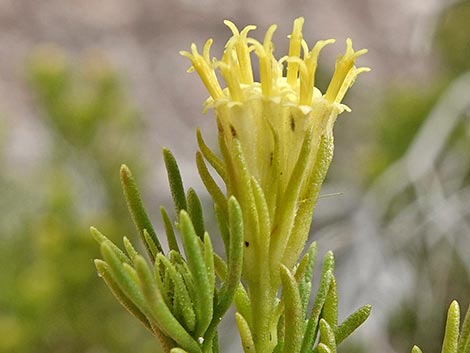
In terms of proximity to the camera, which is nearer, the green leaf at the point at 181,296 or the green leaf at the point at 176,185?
the green leaf at the point at 181,296

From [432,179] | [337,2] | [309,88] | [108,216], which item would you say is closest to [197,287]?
[309,88]

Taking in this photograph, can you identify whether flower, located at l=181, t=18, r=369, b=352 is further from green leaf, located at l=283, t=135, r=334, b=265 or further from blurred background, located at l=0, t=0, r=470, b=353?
blurred background, located at l=0, t=0, r=470, b=353

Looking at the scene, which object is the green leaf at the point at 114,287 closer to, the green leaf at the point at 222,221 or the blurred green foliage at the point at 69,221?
the green leaf at the point at 222,221

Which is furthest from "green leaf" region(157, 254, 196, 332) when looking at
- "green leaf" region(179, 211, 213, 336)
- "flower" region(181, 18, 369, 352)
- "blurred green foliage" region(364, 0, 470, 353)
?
"blurred green foliage" region(364, 0, 470, 353)

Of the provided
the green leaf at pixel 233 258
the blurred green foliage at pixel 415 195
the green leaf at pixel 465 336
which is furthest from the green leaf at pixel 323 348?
the blurred green foliage at pixel 415 195

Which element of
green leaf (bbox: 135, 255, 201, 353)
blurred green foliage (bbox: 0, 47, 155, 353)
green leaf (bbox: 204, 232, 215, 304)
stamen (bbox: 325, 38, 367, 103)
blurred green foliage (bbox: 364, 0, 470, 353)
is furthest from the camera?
blurred green foliage (bbox: 364, 0, 470, 353)

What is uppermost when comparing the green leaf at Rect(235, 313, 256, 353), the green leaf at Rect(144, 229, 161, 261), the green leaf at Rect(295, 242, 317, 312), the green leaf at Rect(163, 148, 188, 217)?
the green leaf at Rect(163, 148, 188, 217)

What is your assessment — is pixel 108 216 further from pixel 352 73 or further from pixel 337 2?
pixel 337 2

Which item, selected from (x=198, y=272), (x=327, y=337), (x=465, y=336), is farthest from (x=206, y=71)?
(x=465, y=336)
